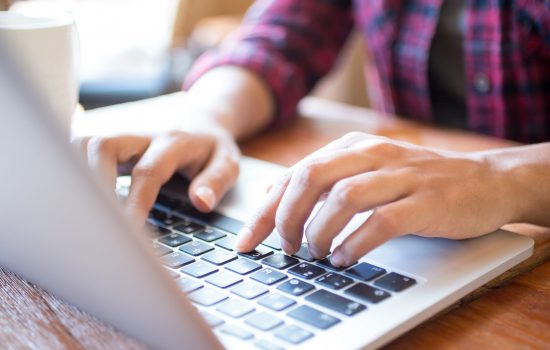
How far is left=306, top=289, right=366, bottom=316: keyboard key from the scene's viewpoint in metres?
0.42

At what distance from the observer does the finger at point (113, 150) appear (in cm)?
59

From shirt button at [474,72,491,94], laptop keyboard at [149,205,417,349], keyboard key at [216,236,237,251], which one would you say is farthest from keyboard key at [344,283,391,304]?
shirt button at [474,72,491,94]

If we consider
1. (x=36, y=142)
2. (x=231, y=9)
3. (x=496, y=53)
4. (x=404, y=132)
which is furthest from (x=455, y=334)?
(x=231, y=9)

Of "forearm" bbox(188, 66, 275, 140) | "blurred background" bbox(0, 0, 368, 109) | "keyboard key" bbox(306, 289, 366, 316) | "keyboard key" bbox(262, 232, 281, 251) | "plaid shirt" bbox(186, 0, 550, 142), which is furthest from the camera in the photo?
"blurred background" bbox(0, 0, 368, 109)

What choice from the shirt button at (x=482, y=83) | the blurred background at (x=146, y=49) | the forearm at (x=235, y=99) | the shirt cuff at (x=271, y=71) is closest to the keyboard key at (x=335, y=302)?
the forearm at (x=235, y=99)

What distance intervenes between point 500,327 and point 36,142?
30 cm

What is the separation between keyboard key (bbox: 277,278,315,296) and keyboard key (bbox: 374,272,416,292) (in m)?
0.04

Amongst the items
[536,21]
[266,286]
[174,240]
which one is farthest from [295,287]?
[536,21]

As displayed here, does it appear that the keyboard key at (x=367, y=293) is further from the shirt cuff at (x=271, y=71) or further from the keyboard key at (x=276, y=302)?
the shirt cuff at (x=271, y=71)

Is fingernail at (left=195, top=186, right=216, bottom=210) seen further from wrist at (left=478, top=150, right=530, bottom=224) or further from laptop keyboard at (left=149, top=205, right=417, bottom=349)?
wrist at (left=478, top=150, right=530, bottom=224)

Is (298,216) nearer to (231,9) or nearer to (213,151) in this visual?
(213,151)

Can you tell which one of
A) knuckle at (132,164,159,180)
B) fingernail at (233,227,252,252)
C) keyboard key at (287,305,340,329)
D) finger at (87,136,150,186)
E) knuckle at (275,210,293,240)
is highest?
finger at (87,136,150,186)

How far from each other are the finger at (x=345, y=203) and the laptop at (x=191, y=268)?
0.06ft

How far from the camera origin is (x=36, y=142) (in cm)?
32
